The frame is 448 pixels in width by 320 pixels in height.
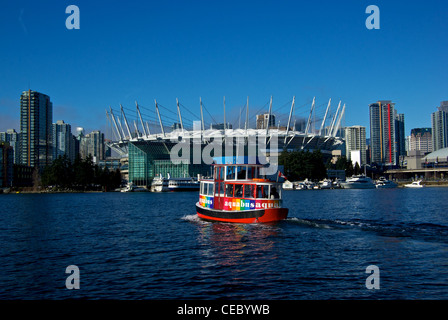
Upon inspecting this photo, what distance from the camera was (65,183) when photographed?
13675cm

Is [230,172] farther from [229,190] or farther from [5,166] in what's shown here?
[5,166]

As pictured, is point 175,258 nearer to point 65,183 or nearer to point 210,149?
point 65,183

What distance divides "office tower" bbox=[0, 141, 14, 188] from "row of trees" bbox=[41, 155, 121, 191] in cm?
1742

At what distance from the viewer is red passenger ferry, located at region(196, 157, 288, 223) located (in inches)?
1232

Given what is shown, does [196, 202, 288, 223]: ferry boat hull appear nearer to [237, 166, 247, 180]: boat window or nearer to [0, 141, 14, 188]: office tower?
[237, 166, 247, 180]: boat window

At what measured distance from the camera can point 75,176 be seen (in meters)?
138

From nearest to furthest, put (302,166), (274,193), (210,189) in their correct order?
(274,193) → (210,189) → (302,166)

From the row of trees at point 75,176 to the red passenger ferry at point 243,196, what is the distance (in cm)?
11066

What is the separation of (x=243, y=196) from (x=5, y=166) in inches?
5561

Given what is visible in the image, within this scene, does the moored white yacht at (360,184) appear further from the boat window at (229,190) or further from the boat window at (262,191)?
the boat window at (262,191)

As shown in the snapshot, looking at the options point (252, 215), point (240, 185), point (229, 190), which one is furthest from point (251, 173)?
point (252, 215)

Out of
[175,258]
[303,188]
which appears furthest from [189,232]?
[303,188]

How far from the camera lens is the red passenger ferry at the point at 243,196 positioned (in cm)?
3128
